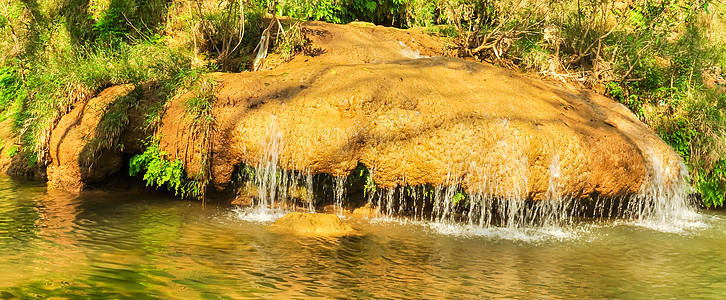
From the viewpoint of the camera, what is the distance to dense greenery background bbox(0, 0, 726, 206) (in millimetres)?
10266

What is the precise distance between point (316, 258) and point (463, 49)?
7.31 m

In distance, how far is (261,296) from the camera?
4.88m

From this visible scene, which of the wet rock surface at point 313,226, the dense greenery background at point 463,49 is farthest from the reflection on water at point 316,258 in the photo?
the dense greenery background at point 463,49

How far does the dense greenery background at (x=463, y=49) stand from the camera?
10266mm

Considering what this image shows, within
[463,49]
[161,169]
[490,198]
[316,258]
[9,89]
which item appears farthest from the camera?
[463,49]

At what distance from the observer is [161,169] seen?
8.89 metres

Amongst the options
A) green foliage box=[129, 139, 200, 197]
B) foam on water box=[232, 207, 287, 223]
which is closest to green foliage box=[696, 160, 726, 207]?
foam on water box=[232, 207, 287, 223]

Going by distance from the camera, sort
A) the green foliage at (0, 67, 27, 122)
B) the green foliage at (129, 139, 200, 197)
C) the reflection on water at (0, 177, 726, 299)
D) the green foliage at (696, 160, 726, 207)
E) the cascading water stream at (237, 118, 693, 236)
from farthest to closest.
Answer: the green foliage at (0, 67, 27, 122) < the green foliage at (696, 160, 726, 207) < the green foliage at (129, 139, 200, 197) < the cascading water stream at (237, 118, 693, 236) < the reflection on water at (0, 177, 726, 299)

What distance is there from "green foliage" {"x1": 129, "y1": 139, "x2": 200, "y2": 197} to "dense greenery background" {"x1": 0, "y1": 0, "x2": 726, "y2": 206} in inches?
53.7

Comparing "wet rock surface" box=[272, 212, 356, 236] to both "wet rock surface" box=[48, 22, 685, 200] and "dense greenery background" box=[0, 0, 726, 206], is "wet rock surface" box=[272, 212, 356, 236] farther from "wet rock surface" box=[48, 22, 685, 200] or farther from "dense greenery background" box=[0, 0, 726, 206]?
"dense greenery background" box=[0, 0, 726, 206]

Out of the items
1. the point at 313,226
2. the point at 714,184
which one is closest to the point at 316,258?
the point at 313,226

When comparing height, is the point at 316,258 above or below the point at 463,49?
below

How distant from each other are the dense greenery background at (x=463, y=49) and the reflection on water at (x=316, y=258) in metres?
2.41

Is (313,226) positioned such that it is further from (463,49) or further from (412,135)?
(463,49)
